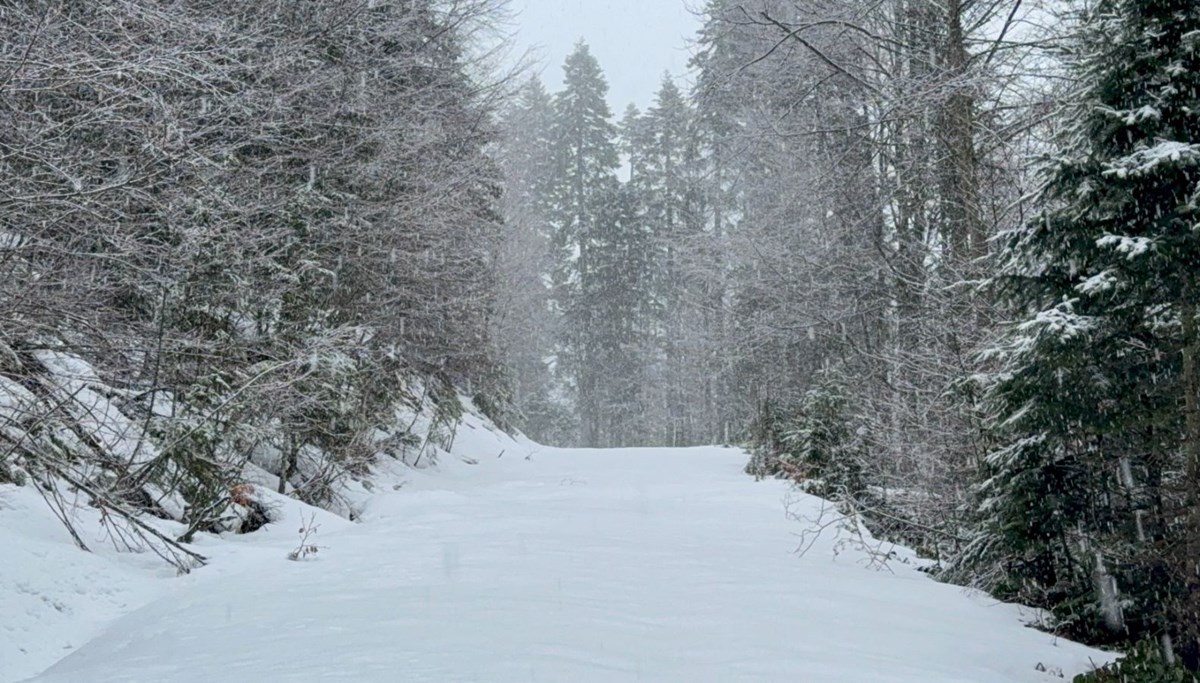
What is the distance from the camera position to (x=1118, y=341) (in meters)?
4.07

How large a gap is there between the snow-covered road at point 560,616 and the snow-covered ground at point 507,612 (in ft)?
0.05

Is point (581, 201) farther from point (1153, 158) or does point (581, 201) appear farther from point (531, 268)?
point (1153, 158)

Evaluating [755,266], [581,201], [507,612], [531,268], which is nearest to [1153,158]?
[507,612]

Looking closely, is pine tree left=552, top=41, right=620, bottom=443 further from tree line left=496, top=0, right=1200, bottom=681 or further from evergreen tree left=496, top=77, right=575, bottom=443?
tree line left=496, top=0, right=1200, bottom=681

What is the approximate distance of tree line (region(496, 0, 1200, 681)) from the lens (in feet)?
12.7

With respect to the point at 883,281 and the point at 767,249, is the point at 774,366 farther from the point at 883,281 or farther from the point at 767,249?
the point at 883,281

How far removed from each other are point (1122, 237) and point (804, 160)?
10.4 m

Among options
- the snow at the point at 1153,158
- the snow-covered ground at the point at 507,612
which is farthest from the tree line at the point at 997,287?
the snow-covered ground at the point at 507,612

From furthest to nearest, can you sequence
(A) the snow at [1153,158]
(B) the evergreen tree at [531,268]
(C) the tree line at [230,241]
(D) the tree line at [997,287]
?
(B) the evergreen tree at [531,268] → (C) the tree line at [230,241] → (D) the tree line at [997,287] → (A) the snow at [1153,158]

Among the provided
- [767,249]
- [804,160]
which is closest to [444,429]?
[767,249]

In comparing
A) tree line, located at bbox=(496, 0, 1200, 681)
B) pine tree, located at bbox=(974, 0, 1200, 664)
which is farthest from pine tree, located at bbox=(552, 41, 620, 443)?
pine tree, located at bbox=(974, 0, 1200, 664)

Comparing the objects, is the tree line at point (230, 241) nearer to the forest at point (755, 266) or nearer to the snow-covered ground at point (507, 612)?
the forest at point (755, 266)

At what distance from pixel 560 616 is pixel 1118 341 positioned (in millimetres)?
3217

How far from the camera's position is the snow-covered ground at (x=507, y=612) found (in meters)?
3.37
